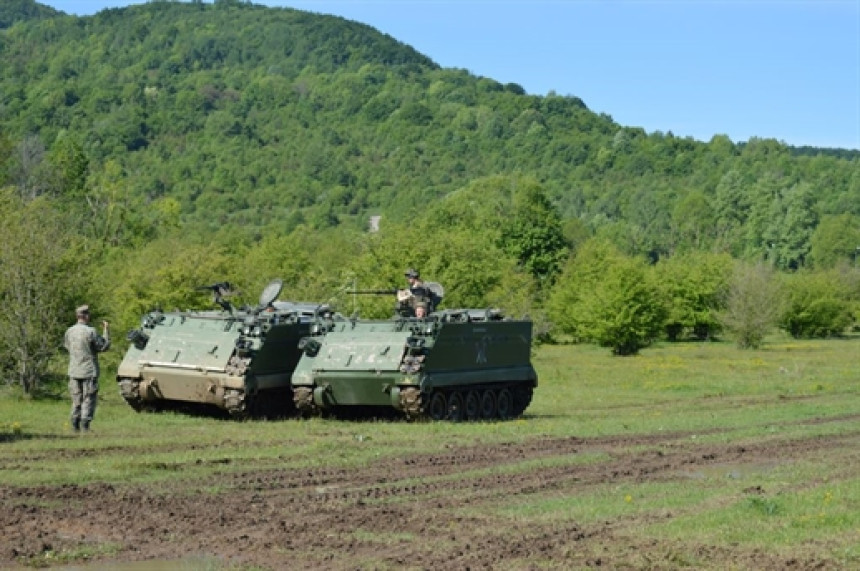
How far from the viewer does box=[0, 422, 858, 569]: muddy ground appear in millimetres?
10586

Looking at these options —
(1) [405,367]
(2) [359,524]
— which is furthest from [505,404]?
(2) [359,524]

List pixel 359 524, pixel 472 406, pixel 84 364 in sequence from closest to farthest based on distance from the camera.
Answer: pixel 359 524
pixel 84 364
pixel 472 406

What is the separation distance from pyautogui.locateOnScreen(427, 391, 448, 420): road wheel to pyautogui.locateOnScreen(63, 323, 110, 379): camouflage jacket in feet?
19.5

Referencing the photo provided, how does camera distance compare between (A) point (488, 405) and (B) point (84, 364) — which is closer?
(B) point (84, 364)

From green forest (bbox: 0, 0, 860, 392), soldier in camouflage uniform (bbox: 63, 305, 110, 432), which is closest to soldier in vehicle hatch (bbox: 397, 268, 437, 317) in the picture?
green forest (bbox: 0, 0, 860, 392)

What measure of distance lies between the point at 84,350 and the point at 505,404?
9.08m

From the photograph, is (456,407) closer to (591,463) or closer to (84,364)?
(84,364)

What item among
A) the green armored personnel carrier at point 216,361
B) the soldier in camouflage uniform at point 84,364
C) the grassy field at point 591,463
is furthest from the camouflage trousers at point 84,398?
the green armored personnel carrier at point 216,361

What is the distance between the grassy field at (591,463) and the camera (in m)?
11.4

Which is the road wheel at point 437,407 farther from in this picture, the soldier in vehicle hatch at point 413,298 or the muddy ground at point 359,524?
the muddy ground at point 359,524

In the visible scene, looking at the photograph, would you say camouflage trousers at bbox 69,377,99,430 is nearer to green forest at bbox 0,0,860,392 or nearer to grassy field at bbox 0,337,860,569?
grassy field at bbox 0,337,860,569

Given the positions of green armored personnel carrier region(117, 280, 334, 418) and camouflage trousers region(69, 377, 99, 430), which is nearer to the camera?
camouflage trousers region(69, 377, 99, 430)

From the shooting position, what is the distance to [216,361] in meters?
23.5

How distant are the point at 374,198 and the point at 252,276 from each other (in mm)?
117726
